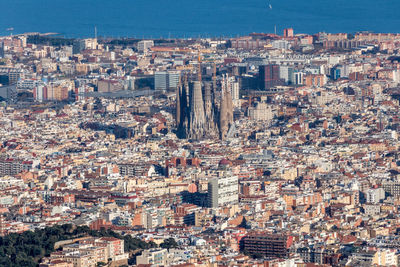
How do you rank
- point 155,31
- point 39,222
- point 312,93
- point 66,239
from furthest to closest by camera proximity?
point 155,31 → point 312,93 → point 39,222 → point 66,239

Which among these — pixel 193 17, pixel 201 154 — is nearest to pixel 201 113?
pixel 201 154

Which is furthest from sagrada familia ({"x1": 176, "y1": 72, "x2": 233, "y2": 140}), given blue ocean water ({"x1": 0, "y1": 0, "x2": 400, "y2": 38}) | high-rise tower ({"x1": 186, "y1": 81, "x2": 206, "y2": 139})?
blue ocean water ({"x1": 0, "y1": 0, "x2": 400, "y2": 38})

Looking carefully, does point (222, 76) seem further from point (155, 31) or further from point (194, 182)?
point (155, 31)

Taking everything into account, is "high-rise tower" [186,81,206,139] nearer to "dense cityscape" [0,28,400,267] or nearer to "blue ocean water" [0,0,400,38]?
"dense cityscape" [0,28,400,267]

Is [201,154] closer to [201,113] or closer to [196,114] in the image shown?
[196,114]

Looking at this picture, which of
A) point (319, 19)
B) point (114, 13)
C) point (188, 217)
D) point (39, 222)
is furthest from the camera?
point (114, 13)

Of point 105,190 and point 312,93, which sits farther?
point 312,93

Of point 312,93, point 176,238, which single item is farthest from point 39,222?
point 312,93
